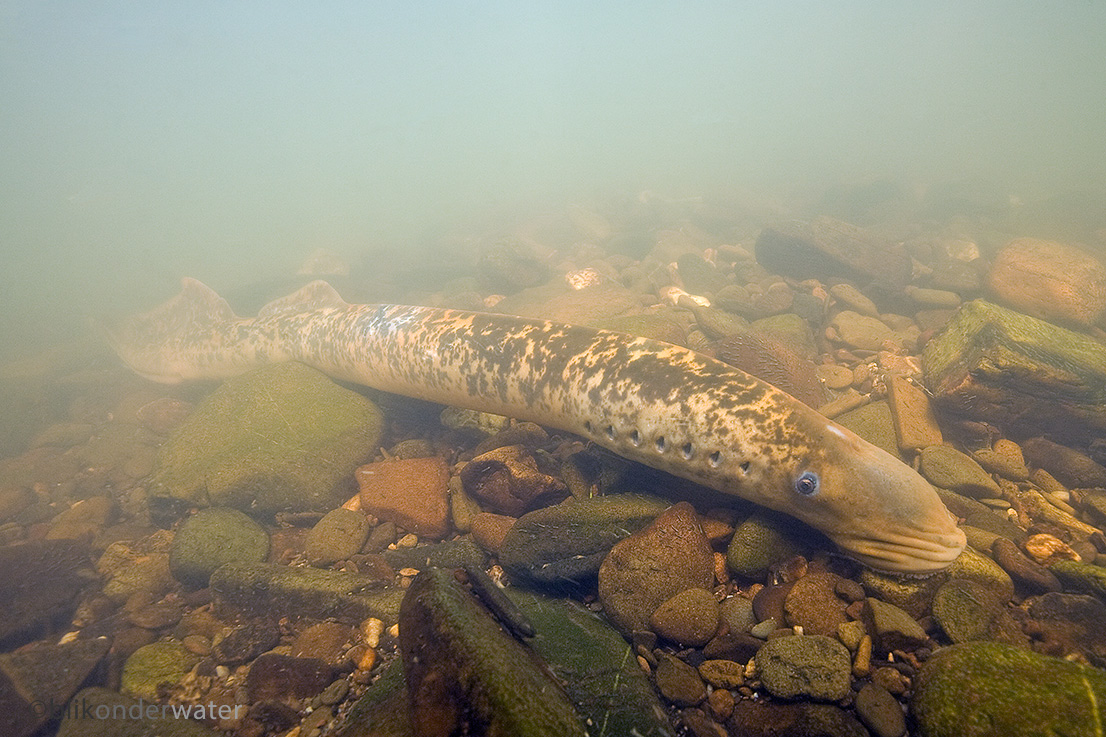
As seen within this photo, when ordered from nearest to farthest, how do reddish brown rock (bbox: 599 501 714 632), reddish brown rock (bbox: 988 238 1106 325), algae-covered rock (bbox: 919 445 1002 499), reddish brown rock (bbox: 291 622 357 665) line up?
1. reddish brown rock (bbox: 599 501 714 632)
2. reddish brown rock (bbox: 291 622 357 665)
3. algae-covered rock (bbox: 919 445 1002 499)
4. reddish brown rock (bbox: 988 238 1106 325)

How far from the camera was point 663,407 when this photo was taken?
4.10 metres

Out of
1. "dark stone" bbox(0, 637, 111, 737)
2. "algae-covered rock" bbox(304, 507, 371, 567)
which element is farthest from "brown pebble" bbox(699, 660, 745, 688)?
"dark stone" bbox(0, 637, 111, 737)

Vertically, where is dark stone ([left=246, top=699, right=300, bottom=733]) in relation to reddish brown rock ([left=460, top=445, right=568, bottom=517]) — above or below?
below

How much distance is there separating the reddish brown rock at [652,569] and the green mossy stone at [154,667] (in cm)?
382

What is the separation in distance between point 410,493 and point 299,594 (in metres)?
1.52

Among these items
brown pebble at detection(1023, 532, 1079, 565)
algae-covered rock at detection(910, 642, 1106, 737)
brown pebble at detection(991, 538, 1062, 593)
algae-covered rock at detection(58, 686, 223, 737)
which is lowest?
algae-covered rock at detection(58, 686, 223, 737)

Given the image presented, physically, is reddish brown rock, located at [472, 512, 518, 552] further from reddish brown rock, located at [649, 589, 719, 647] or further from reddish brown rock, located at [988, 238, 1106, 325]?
reddish brown rock, located at [988, 238, 1106, 325]

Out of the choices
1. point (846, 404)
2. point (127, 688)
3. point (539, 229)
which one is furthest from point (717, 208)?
point (127, 688)

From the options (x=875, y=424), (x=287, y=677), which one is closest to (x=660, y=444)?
(x=875, y=424)

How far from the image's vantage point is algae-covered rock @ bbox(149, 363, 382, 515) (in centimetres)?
605

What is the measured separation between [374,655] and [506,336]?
3.45m

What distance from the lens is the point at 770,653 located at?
9.23 feet

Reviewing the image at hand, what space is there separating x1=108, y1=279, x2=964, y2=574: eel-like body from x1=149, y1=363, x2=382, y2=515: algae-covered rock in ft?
1.96

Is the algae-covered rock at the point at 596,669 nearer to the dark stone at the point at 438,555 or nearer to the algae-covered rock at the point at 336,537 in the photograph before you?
the dark stone at the point at 438,555
